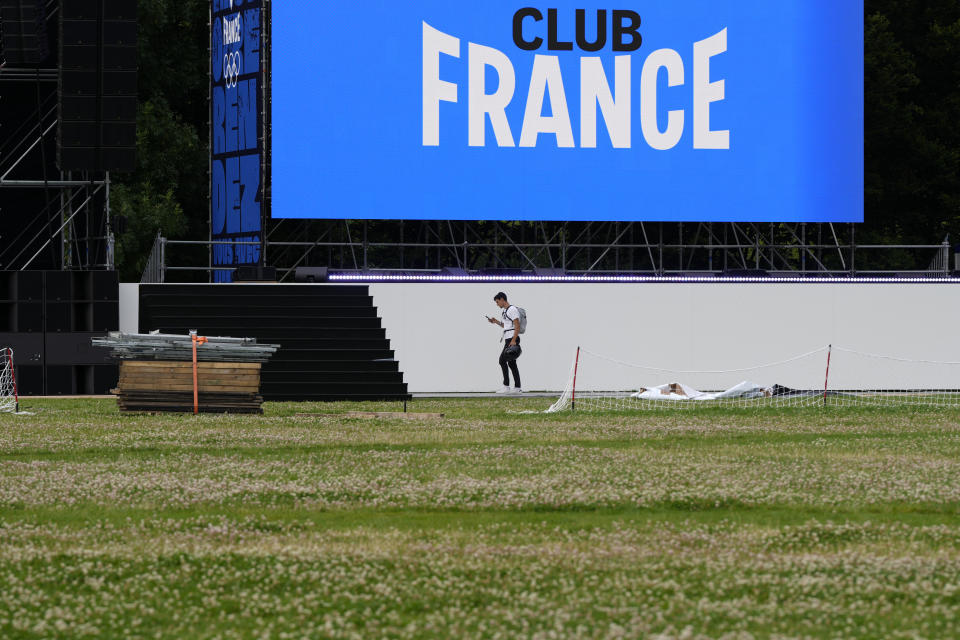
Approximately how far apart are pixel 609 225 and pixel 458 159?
5046 millimetres

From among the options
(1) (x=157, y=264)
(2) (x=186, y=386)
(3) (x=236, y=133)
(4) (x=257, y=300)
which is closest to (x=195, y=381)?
(2) (x=186, y=386)

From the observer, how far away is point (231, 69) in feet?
111

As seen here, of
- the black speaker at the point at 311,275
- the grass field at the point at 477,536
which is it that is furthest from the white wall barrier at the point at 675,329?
the grass field at the point at 477,536

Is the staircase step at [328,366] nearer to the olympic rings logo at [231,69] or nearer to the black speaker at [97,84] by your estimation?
the black speaker at [97,84]

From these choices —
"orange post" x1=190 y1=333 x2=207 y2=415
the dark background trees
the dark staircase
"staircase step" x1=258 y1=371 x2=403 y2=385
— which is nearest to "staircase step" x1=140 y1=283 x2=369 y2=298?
the dark staircase

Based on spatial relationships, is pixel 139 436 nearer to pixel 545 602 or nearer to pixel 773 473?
pixel 773 473

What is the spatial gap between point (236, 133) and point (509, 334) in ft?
27.5

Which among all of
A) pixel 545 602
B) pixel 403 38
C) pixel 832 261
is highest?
pixel 403 38

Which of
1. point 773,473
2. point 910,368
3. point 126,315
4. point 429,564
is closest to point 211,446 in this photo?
point 773,473

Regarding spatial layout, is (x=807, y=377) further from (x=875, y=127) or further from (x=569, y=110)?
(x=875, y=127)

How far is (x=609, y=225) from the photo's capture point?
35.9 meters

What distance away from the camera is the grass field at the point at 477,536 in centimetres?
786

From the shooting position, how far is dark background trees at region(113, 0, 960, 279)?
44594 mm

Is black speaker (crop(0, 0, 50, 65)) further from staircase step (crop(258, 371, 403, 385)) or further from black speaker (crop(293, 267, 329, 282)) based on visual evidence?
staircase step (crop(258, 371, 403, 385))
